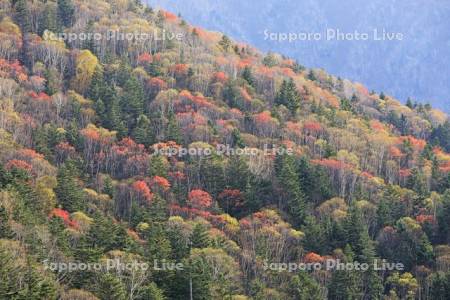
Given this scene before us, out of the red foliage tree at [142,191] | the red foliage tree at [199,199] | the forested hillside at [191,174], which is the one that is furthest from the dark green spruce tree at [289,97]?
the red foliage tree at [142,191]

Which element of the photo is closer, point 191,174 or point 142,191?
point 142,191

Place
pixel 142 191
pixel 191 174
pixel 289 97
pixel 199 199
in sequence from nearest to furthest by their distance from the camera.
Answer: pixel 142 191 < pixel 199 199 < pixel 191 174 < pixel 289 97

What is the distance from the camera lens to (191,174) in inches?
3679

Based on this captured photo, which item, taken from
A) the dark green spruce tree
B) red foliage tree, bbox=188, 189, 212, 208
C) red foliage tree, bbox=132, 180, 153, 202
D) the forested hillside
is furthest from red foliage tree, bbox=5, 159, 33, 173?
the dark green spruce tree

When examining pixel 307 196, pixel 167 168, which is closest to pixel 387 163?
pixel 307 196

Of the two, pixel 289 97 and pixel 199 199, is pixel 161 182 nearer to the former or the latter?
pixel 199 199

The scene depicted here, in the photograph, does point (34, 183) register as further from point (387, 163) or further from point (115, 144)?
point (387, 163)

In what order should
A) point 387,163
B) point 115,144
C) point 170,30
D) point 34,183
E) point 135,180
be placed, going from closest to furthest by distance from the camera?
point 34,183 < point 135,180 < point 115,144 < point 387,163 < point 170,30

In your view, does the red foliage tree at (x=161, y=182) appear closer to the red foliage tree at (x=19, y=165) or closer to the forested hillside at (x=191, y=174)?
the forested hillside at (x=191, y=174)

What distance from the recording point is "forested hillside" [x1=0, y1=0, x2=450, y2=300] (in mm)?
65625

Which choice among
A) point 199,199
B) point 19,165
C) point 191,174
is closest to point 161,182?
point 199,199

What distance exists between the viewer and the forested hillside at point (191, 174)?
65.6 meters

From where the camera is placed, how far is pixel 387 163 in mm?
104688

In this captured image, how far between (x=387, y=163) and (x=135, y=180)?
3562 cm
